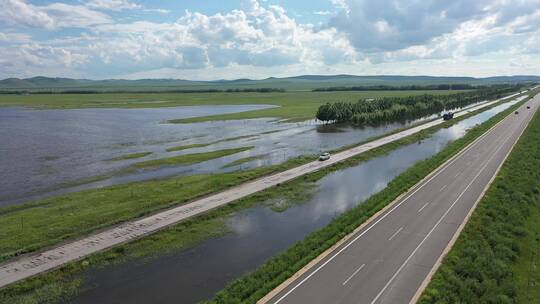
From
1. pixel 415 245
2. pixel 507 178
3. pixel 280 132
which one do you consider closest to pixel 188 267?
pixel 415 245

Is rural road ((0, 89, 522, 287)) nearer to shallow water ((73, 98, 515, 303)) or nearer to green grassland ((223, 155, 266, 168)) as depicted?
shallow water ((73, 98, 515, 303))

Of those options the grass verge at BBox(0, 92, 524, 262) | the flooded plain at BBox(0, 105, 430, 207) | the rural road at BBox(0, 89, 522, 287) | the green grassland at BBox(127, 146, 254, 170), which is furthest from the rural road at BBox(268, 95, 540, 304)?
the green grassland at BBox(127, 146, 254, 170)

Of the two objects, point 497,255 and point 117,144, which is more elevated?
point 117,144

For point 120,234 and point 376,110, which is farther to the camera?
point 376,110

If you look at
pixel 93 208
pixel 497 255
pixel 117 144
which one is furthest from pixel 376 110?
pixel 497 255

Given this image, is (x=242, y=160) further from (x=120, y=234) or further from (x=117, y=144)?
(x=120, y=234)

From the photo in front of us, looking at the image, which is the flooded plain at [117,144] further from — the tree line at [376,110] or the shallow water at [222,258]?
the shallow water at [222,258]
